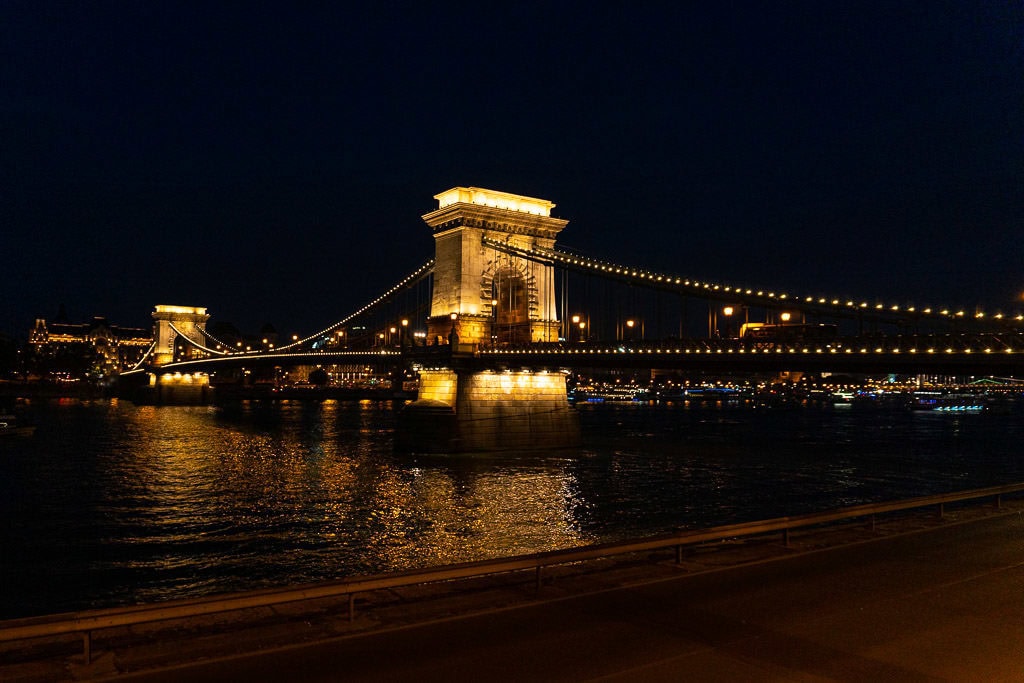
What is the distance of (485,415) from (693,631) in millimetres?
36662

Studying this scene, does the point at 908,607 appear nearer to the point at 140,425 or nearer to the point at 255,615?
the point at 255,615

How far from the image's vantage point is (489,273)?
170ft

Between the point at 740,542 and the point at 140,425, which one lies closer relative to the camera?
the point at 740,542

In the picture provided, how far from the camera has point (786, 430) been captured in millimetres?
76500

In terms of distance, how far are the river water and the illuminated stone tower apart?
353 inches

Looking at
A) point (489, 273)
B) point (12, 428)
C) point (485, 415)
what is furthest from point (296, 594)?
point (12, 428)

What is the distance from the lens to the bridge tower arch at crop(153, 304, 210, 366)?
132375 millimetres

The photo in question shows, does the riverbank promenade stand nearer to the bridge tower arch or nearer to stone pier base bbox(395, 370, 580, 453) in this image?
stone pier base bbox(395, 370, 580, 453)

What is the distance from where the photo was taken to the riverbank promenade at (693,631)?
754 cm

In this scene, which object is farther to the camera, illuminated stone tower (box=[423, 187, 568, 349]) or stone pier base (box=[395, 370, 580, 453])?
illuminated stone tower (box=[423, 187, 568, 349])

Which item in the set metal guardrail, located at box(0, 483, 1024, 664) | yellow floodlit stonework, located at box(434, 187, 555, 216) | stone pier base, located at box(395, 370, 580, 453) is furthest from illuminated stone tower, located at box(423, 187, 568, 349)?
metal guardrail, located at box(0, 483, 1024, 664)

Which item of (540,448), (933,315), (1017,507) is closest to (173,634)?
(1017,507)

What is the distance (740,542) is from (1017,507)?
345 inches

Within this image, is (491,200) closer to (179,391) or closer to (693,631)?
(693,631)
